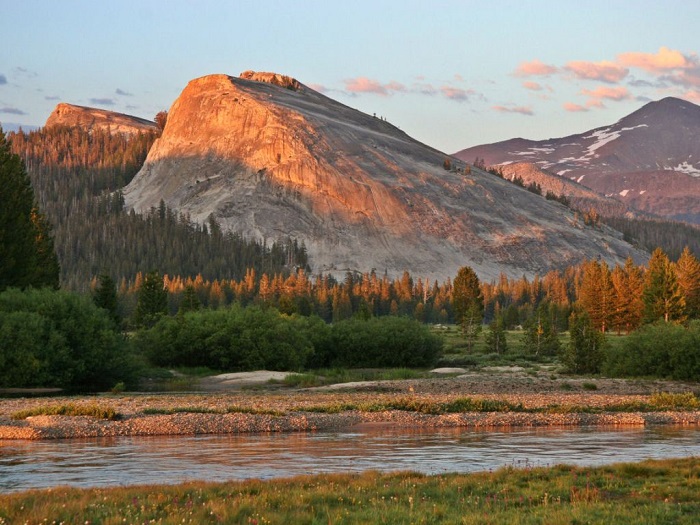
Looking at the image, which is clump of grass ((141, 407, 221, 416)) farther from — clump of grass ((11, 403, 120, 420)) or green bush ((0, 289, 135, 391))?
green bush ((0, 289, 135, 391))

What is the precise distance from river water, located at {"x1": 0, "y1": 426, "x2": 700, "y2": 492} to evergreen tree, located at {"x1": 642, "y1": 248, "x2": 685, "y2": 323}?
69.3m

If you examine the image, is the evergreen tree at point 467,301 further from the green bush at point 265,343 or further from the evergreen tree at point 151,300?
the evergreen tree at point 151,300

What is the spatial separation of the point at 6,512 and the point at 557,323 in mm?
136870

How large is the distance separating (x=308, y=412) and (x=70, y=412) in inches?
471

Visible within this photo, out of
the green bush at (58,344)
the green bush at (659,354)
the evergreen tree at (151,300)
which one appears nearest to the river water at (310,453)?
the green bush at (58,344)

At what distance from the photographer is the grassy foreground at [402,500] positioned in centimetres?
1752

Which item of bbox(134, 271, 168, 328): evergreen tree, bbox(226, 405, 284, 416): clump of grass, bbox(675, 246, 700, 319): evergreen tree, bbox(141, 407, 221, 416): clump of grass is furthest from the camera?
bbox(675, 246, 700, 319): evergreen tree

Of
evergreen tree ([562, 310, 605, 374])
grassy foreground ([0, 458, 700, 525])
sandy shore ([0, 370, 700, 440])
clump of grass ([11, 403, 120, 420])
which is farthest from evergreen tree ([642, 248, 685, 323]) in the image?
grassy foreground ([0, 458, 700, 525])

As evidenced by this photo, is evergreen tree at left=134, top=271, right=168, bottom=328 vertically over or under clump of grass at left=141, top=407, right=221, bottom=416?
over

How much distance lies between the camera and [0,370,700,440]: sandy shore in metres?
38.7

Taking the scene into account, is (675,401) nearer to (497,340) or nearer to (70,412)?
(70,412)

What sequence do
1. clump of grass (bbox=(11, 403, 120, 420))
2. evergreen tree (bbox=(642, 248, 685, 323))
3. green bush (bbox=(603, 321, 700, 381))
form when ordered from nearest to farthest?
clump of grass (bbox=(11, 403, 120, 420)), green bush (bbox=(603, 321, 700, 381)), evergreen tree (bbox=(642, 248, 685, 323))

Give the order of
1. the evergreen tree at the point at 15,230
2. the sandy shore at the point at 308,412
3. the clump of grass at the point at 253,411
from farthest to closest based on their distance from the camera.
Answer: the evergreen tree at the point at 15,230 < the clump of grass at the point at 253,411 < the sandy shore at the point at 308,412

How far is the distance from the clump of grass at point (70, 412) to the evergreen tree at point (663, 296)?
7985 centimetres
